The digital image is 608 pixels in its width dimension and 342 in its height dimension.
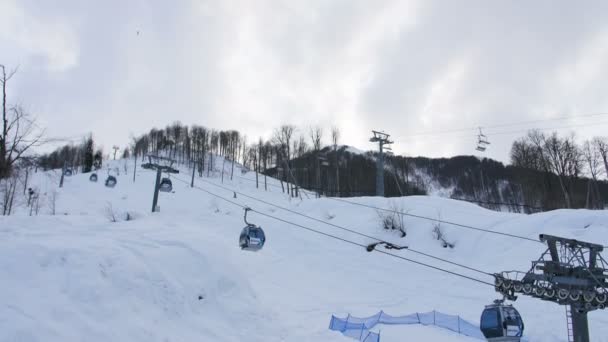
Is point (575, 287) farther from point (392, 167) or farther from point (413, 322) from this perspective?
point (392, 167)

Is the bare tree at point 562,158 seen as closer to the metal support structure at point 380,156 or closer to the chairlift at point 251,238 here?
the metal support structure at point 380,156

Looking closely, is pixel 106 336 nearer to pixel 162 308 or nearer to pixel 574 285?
pixel 162 308

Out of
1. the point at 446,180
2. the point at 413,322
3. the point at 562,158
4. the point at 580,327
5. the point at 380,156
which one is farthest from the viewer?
the point at 446,180

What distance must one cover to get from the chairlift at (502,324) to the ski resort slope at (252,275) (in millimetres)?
4619

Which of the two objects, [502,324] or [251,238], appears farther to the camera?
[251,238]

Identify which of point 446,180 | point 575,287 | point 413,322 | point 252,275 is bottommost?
point 413,322

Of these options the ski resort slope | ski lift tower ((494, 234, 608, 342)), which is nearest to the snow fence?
the ski resort slope

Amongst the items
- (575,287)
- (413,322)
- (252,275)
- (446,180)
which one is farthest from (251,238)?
(446,180)

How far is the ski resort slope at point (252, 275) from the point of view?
826 cm

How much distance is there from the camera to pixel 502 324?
30.9ft

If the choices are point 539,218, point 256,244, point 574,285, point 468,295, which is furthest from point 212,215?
point 574,285

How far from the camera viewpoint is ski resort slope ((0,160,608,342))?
8.26 metres

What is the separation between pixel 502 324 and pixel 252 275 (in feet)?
44.3

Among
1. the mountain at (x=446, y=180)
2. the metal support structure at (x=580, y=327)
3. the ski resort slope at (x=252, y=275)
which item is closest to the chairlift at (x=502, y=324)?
the metal support structure at (x=580, y=327)
